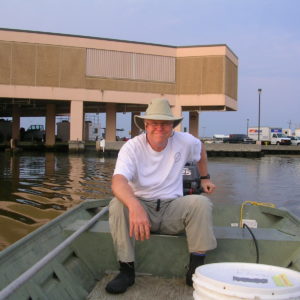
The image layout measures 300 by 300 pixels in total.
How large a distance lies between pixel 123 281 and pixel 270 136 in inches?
2897

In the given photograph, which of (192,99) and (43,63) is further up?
(43,63)

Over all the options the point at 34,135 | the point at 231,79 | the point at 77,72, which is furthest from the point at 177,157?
the point at 34,135

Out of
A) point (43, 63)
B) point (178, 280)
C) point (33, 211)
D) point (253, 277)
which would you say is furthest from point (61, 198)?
point (43, 63)

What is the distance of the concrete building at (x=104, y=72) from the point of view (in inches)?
1396

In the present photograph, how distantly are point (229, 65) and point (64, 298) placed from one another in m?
39.8

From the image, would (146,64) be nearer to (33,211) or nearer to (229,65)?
(229,65)

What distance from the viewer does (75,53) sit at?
3678cm

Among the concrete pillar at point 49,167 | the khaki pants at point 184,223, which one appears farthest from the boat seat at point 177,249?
the concrete pillar at point 49,167

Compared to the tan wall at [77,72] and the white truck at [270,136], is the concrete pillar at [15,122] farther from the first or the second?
the white truck at [270,136]

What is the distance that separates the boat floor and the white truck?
55.6 m

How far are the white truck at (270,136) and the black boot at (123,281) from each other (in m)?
55.8

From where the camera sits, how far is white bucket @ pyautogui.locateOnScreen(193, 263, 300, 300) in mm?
1754

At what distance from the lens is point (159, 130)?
10.5ft

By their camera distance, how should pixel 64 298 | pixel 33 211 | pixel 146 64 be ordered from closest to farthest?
pixel 64 298
pixel 33 211
pixel 146 64
